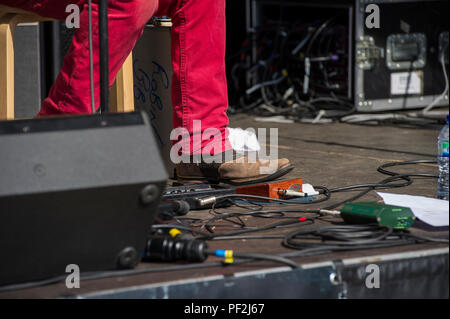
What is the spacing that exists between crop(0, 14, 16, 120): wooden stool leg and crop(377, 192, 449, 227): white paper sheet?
117cm

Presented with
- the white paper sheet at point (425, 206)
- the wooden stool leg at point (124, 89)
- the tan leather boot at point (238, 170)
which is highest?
the wooden stool leg at point (124, 89)

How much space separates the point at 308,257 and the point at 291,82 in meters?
2.92

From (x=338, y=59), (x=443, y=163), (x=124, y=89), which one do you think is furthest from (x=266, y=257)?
(x=338, y=59)

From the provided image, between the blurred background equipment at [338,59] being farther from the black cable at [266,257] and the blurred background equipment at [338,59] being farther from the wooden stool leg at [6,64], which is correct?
the black cable at [266,257]

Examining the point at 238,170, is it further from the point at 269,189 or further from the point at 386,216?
the point at 386,216

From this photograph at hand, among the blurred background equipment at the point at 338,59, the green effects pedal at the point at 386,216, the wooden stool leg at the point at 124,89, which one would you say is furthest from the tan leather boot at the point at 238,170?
the blurred background equipment at the point at 338,59

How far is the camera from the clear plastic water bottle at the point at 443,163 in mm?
1777

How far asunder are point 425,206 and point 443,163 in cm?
24

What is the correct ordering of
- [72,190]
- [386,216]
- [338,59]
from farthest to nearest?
[338,59] < [386,216] < [72,190]

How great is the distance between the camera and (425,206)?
5.44 feet

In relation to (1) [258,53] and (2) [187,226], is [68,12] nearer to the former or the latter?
(2) [187,226]

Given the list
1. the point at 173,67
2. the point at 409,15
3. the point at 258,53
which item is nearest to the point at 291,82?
the point at 258,53

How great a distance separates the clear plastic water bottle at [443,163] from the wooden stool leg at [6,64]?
4.09 ft

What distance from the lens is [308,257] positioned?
54.1 inches
